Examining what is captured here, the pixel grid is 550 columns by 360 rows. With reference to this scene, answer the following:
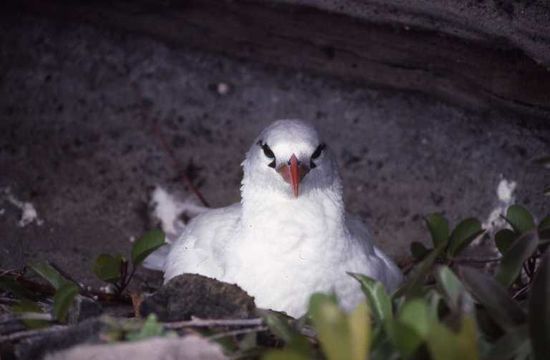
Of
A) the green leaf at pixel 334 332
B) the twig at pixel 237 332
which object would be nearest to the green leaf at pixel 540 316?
the green leaf at pixel 334 332

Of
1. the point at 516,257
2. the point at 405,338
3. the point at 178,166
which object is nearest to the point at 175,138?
the point at 178,166

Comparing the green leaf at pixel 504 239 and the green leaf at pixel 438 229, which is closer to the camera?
the green leaf at pixel 504 239

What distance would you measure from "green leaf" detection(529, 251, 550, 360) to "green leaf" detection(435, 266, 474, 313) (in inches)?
5.8

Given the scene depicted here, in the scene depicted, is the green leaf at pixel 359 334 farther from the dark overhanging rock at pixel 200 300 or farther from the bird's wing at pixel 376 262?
the bird's wing at pixel 376 262

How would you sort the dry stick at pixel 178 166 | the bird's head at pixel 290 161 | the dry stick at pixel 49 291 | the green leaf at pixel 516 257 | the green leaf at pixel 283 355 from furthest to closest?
the dry stick at pixel 178 166, the bird's head at pixel 290 161, the dry stick at pixel 49 291, the green leaf at pixel 516 257, the green leaf at pixel 283 355

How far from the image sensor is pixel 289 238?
2420 millimetres

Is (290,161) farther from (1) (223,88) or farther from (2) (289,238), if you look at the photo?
(1) (223,88)

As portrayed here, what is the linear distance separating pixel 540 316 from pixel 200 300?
33.9 inches

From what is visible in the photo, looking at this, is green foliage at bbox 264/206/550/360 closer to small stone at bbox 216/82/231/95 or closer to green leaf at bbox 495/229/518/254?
green leaf at bbox 495/229/518/254

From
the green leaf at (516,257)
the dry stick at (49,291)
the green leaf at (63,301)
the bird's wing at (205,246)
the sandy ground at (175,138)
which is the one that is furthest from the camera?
the sandy ground at (175,138)

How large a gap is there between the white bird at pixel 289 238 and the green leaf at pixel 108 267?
278mm

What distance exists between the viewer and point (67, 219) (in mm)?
3318

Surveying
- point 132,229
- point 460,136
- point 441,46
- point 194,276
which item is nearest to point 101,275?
point 194,276

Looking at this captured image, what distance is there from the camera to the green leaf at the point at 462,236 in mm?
2330
